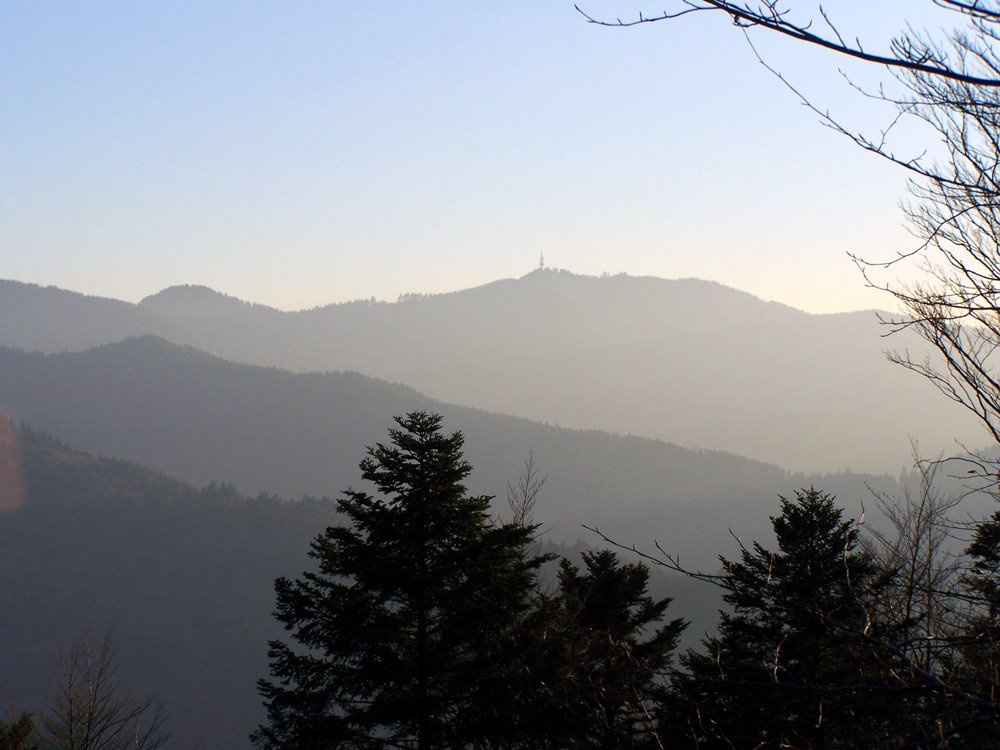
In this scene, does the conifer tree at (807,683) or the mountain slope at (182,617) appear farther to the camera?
the mountain slope at (182,617)

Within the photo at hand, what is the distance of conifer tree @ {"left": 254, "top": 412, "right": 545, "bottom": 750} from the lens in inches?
374

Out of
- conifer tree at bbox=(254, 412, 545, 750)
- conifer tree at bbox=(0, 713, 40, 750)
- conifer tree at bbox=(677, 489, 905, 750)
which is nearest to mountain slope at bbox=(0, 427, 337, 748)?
conifer tree at bbox=(0, 713, 40, 750)

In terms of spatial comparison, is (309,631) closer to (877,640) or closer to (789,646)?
(789,646)

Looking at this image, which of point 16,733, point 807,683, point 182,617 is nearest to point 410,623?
point 16,733

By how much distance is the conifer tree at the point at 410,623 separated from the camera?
9.49 meters

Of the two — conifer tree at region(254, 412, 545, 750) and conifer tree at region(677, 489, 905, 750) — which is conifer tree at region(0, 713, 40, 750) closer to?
conifer tree at region(254, 412, 545, 750)

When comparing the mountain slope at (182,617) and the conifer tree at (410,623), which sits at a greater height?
the conifer tree at (410,623)

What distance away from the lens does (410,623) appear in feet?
33.6

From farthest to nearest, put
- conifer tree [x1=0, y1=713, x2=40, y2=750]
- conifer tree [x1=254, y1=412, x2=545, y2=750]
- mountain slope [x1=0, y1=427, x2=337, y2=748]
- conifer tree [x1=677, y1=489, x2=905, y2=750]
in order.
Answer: mountain slope [x1=0, y1=427, x2=337, y2=748] < conifer tree [x1=0, y1=713, x2=40, y2=750] < conifer tree [x1=254, y1=412, x2=545, y2=750] < conifer tree [x1=677, y1=489, x2=905, y2=750]

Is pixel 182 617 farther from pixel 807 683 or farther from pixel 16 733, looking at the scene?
pixel 807 683

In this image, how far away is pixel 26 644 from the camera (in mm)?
165125

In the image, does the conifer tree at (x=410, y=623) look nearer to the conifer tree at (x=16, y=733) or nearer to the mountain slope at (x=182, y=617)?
the conifer tree at (x=16, y=733)

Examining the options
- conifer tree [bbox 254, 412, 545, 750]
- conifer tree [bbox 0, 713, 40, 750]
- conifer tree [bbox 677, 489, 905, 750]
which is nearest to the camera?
conifer tree [bbox 677, 489, 905, 750]

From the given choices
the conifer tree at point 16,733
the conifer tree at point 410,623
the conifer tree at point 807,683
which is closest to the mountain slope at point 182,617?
the conifer tree at point 16,733
